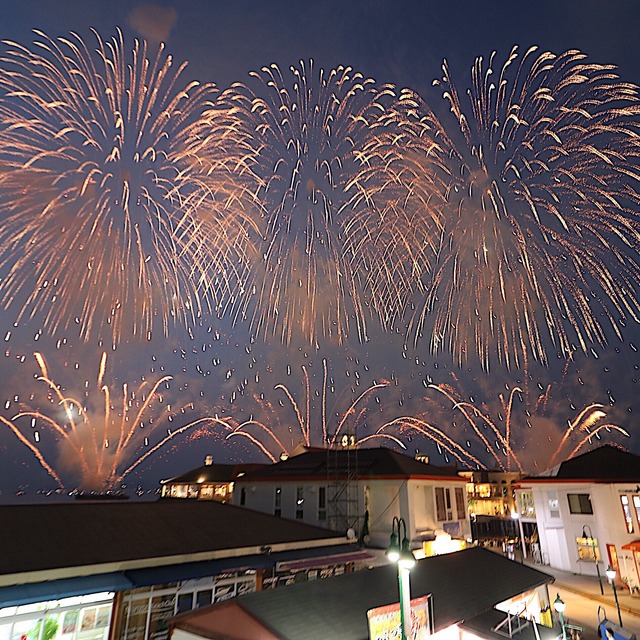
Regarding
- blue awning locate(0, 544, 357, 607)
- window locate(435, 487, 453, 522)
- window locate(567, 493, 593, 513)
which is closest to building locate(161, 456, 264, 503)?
window locate(435, 487, 453, 522)

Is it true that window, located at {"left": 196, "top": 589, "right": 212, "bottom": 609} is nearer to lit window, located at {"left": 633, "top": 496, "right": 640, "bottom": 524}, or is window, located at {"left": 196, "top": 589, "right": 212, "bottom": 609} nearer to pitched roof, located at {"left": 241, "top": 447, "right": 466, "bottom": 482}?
pitched roof, located at {"left": 241, "top": 447, "right": 466, "bottom": 482}

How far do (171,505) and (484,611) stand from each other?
16.0 meters

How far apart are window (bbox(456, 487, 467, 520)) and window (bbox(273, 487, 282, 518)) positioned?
1340 centimetres

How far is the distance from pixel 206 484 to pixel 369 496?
122 feet

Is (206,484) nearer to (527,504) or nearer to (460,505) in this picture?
(460,505)

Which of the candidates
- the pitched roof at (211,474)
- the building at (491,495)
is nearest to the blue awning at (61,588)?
the pitched roof at (211,474)

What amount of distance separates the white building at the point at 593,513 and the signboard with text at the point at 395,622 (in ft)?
93.0

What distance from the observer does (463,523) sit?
113ft

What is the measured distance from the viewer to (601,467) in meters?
39.8

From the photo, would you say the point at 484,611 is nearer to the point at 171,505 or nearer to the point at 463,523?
the point at 171,505

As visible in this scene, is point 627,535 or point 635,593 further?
point 627,535

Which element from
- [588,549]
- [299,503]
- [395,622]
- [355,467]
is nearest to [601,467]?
[588,549]

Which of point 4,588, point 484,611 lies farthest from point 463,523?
point 4,588

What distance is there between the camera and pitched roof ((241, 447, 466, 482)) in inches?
1264
